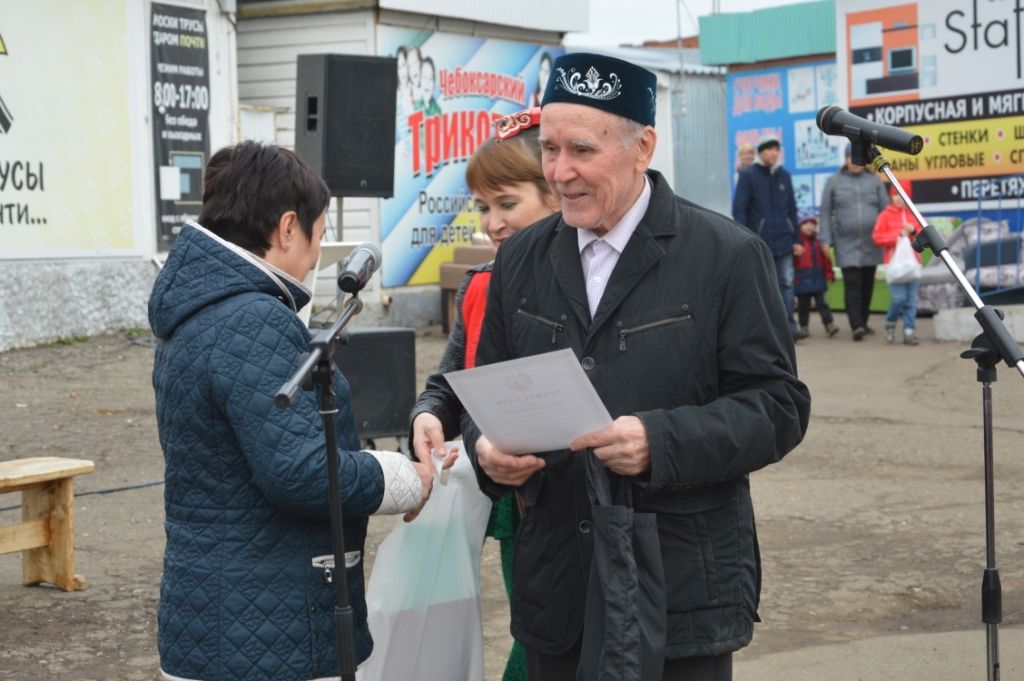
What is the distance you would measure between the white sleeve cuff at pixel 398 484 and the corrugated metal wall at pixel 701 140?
21.8 metres

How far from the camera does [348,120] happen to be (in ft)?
39.3

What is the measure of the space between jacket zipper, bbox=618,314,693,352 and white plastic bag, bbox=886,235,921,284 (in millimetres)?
12432

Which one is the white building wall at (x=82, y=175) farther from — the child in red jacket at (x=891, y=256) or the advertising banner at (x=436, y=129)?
the child in red jacket at (x=891, y=256)

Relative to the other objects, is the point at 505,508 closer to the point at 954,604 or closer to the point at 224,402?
the point at 224,402

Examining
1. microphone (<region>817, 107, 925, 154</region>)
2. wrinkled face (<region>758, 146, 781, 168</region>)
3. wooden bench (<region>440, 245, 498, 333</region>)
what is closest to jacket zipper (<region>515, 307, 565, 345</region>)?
microphone (<region>817, 107, 925, 154</region>)

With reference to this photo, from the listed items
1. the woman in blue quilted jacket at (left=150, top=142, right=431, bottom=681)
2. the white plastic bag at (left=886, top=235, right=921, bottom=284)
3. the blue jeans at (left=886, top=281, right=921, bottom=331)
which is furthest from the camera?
the blue jeans at (left=886, top=281, right=921, bottom=331)

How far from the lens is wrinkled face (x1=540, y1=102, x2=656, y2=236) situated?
299 centimetres

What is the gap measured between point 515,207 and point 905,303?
1209 cm

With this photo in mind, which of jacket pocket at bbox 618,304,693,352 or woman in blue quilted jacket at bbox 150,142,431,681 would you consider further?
woman in blue quilted jacket at bbox 150,142,431,681

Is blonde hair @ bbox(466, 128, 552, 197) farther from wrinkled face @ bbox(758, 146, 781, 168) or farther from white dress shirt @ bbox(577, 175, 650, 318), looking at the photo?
wrinkled face @ bbox(758, 146, 781, 168)

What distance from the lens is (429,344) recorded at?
16.8 meters

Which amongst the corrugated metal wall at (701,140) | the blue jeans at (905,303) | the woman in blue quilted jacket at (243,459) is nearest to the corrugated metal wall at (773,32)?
the corrugated metal wall at (701,140)

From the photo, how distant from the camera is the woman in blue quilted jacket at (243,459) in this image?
3.09 m

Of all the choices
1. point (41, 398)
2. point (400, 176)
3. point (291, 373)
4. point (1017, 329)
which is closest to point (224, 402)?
point (291, 373)
